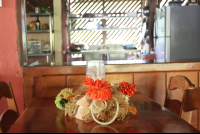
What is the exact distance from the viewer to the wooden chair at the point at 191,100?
989mm

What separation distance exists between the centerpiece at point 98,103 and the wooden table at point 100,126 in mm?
25

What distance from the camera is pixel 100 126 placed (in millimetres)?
739

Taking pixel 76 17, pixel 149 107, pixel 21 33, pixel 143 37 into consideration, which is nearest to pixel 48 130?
pixel 149 107

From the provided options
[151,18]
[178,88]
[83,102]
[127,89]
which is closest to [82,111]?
[83,102]

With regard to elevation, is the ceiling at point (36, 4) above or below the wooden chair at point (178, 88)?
above

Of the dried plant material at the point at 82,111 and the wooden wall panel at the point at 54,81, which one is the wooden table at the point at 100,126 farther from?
the wooden wall panel at the point at 54,81

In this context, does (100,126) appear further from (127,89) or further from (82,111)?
(127,89)

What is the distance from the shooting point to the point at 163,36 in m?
4.83

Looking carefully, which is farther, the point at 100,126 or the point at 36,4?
the point at 36,4

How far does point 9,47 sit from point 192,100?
133 cm

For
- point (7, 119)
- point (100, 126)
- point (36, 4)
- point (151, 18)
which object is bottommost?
point (7, 119)

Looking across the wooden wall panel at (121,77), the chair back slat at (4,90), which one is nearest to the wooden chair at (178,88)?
the wooden wall panel at (121,77)

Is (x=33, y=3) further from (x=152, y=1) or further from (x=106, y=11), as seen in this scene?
(x=152, y=1)

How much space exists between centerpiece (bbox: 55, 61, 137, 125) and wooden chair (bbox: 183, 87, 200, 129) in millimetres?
315
